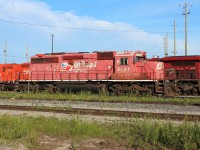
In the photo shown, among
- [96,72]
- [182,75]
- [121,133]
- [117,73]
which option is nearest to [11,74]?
[96,72]

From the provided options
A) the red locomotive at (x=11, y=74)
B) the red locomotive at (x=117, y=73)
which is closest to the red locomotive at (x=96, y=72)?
the red locomotive at (x=117, y=73)

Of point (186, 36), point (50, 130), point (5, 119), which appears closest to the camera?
point (50, 130)

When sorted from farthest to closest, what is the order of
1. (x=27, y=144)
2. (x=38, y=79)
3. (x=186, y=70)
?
(x=38, y=79), (x=186, y=70), (x=27, y=144)

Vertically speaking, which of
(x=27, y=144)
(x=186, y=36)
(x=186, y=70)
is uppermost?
(x=186, y=36)

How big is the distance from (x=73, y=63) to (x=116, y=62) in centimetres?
361

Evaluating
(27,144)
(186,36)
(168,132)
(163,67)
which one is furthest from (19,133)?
(186,36)

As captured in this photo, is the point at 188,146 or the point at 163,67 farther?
the point at 163,67

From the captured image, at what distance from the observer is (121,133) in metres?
7.42

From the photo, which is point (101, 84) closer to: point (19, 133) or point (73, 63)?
point (73, 63)

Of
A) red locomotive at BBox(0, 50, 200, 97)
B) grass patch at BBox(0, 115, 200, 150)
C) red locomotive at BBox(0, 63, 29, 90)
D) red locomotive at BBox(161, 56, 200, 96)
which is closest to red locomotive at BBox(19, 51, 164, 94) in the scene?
red locomotive at BBox(0, 50, 200, 97)

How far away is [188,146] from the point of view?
6.09 meters

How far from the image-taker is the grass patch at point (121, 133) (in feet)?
21.0

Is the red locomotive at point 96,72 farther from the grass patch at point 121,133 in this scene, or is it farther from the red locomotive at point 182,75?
the grass patch at point 121,133

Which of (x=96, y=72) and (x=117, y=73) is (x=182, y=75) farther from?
(x=96, y=72)
